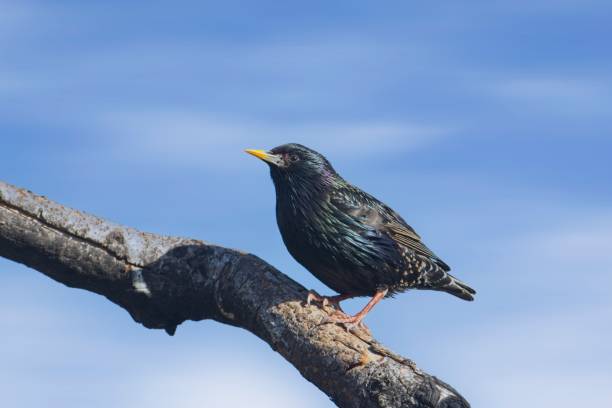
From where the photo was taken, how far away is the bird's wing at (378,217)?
622 centimetres

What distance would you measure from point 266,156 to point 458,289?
5.99 ft

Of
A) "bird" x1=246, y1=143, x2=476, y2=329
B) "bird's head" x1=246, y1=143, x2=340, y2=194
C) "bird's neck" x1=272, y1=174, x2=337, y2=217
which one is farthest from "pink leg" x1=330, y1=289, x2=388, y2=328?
"bird's head" x1=246, y1=143, x2=340, y2=194

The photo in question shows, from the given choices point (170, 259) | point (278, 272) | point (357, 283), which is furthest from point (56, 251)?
point (357, 283)

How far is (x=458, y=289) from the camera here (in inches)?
269

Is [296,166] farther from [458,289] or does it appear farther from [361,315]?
[458,289]

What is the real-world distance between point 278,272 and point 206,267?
0.48 m

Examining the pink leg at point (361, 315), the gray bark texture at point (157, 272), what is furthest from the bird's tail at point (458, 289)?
the gray bark texture at point (157, 272)

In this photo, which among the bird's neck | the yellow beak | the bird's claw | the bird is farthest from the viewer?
the yellow beak

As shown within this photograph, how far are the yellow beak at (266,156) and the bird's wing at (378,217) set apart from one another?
0.49 metres

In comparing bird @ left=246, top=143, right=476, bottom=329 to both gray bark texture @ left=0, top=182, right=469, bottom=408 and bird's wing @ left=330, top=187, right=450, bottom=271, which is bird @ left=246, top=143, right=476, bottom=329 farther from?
gray bark texture @ left=0, top=182, right=469, bottom=408

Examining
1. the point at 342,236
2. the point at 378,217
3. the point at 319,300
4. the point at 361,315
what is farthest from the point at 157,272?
the point at 378,217

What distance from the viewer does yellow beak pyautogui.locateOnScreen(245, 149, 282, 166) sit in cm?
634

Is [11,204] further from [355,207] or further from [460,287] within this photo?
[460,287]

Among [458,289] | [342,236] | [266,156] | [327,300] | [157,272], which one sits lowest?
[157,272]
